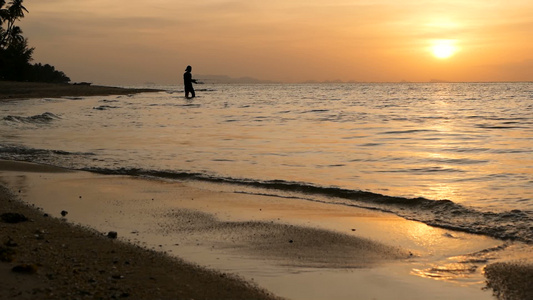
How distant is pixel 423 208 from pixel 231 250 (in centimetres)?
301

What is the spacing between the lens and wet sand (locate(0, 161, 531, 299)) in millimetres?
4062

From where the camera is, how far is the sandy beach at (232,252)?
403 centimetres

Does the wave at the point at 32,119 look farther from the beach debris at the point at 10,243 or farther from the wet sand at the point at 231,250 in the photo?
the beach debris at the point at 10,243

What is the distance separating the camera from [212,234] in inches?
225

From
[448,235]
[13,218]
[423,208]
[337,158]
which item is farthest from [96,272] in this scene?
[337,158]

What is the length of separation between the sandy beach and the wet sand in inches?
0.4

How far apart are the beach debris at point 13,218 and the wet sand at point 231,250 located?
13 centimetres

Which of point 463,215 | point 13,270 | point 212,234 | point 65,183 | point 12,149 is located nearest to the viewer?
point 13,270

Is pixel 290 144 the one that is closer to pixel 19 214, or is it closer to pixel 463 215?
pixel 463 215

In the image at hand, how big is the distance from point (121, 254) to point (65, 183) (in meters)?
4.20

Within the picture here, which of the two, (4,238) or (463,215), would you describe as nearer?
(4,238)

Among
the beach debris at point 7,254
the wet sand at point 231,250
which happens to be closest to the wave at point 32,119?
the wet sand at point 231,250

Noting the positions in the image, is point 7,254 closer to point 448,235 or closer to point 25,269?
point 25,269

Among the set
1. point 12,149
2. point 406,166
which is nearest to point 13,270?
point 406,166
